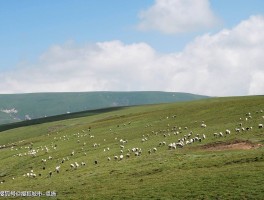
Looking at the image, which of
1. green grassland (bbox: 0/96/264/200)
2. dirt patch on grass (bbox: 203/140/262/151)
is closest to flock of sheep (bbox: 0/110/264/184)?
green grassland (bbox: 0/96/264/200)

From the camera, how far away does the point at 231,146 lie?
159 ft

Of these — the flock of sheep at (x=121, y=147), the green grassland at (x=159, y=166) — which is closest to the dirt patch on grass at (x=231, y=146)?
the green grassland at (x=159, y=166)

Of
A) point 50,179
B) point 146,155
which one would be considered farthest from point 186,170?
point 50,179

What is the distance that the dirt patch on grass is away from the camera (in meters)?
46.4

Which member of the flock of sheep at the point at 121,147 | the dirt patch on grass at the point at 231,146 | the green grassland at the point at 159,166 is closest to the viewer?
the green grassland at the point at 159,166

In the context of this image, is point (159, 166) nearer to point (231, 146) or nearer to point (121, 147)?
point (231, 146)

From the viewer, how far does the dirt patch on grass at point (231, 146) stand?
4644cm

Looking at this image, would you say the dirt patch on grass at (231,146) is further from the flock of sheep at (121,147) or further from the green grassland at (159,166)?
the flock of sheep at (121,147)

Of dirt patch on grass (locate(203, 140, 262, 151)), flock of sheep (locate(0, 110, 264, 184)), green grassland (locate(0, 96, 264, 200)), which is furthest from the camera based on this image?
flock of sheep (locate(0, 110, 264, 184))

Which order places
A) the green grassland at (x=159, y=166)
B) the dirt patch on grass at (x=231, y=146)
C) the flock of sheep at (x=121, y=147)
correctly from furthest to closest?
the flock of sheep at (x=121, y=147)
the dirt patch on grass at (x=231, y=146)
the green grassland at (x=159, y=166)

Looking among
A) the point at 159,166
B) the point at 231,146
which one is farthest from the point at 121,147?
the point at 231,146

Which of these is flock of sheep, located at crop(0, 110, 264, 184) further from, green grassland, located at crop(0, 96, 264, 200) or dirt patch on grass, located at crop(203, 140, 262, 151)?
dirt patch on grass, located at crop(203, 140, 262, 151)

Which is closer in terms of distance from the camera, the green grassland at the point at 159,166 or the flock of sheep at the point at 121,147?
the green grassland at the point at 159,166

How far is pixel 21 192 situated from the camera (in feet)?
136
